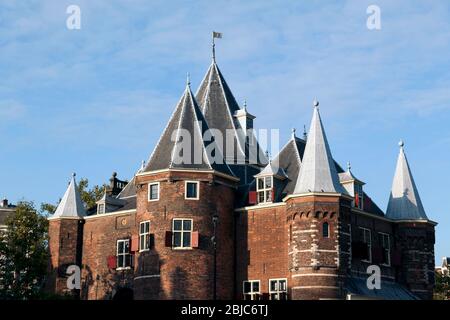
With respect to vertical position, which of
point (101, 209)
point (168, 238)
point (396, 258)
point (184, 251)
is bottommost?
point (184, 251)

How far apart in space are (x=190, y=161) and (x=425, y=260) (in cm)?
1629

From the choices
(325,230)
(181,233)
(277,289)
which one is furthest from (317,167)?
(181,233)

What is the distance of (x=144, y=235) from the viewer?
4644 cm

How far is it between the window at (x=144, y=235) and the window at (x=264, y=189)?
6625 mm

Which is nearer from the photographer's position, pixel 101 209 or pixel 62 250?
pixel 62 250

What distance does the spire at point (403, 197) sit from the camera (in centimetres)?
5150

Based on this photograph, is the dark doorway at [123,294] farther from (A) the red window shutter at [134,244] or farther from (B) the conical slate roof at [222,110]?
(B) the conical slate roof at [222,110]

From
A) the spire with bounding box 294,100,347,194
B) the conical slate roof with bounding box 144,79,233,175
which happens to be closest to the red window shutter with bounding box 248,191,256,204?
the conical slate roof with bounding box 144,79,233,175

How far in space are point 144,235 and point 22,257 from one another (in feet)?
31.1

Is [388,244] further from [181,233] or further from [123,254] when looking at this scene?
[123,254]

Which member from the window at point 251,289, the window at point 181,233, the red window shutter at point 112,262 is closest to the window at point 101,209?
the red window shutter at point 112,262

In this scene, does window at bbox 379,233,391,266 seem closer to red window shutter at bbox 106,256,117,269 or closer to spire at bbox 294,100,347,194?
spire at bbox 294,100,347,194
